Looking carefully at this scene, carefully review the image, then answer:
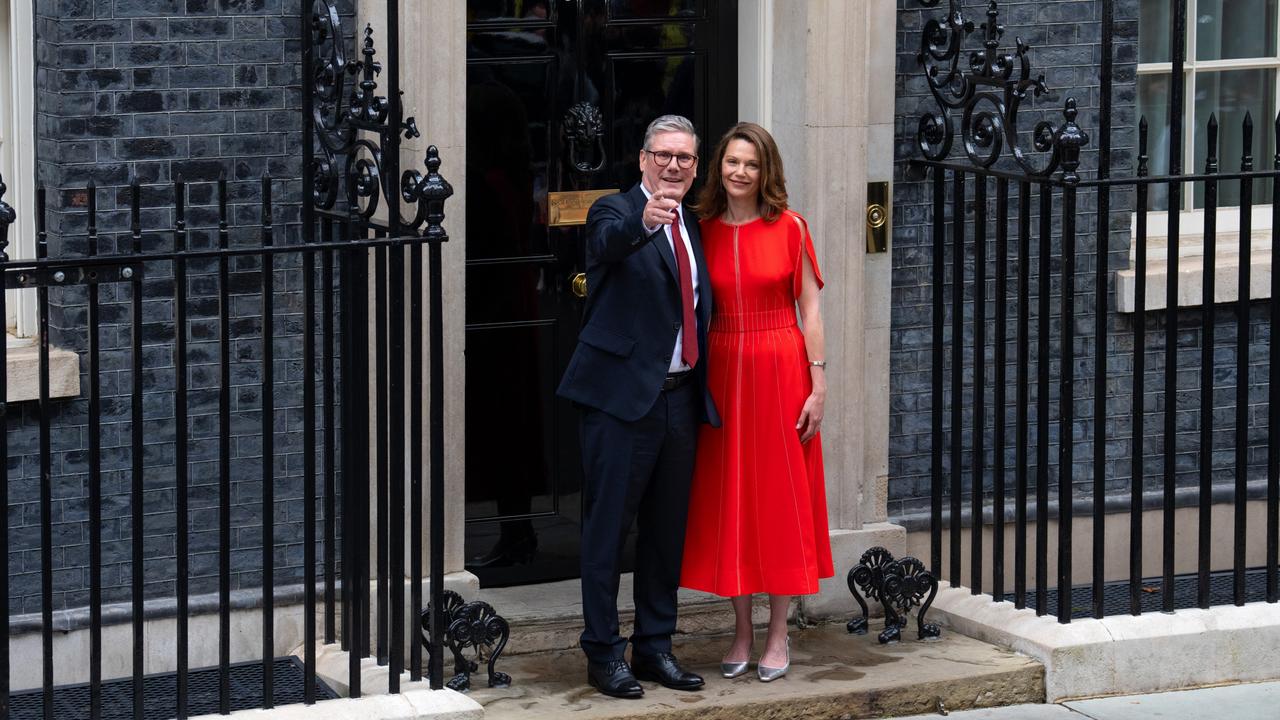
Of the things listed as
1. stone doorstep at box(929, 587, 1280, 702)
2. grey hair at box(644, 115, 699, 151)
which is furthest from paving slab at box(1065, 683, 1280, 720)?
grey hair at box(644, 115, 699, 151)

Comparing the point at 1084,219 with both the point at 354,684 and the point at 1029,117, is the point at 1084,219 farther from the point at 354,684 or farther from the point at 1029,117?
the point at 354,684

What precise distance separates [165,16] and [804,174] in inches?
87.8

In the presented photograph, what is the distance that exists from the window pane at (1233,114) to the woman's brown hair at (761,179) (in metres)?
2.54

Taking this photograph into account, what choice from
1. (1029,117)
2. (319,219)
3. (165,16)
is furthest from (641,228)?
(1029,117)

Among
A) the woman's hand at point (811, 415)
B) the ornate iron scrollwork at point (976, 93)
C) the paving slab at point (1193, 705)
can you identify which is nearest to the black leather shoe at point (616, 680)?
the woman's hand at point (811, 415)

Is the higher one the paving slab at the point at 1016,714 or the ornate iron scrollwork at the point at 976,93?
the ornate iron scrollwork at the point at 976,93

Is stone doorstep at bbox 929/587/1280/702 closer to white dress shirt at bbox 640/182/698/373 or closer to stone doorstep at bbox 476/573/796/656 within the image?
stone doorstep at bbox 476/573/796/656

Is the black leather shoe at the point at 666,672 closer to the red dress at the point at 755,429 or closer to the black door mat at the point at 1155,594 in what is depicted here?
the red dress at the point at 755,429

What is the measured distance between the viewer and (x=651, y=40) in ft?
22.8

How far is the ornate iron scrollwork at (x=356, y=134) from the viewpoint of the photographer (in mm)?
5586

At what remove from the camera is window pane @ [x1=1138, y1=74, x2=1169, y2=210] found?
7762 mm

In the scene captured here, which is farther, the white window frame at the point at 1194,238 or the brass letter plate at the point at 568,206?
the white window frame at the point at 1194,238

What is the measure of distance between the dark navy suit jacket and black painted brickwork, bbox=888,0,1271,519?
143cm

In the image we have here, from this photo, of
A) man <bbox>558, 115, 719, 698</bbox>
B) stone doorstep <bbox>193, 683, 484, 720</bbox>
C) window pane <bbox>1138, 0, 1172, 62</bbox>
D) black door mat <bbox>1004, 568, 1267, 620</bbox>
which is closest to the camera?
stone doorstep <bbox>193, 683, 484, 720</bbox>
